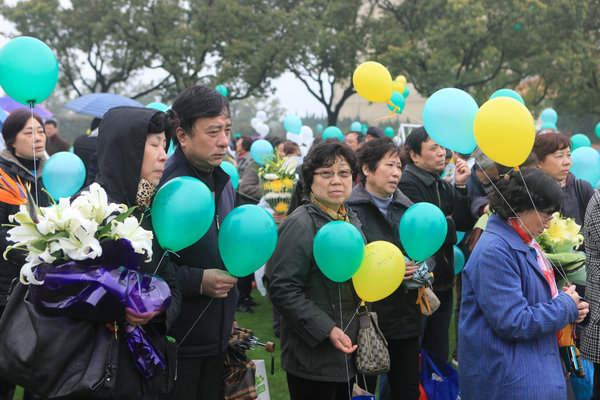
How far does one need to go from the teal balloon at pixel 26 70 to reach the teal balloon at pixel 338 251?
5.07 ft

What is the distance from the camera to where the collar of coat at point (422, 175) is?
159 inches

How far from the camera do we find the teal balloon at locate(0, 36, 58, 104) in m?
2.56

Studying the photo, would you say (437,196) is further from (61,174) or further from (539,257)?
(61,174)

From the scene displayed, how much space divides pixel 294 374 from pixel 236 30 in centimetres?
2080

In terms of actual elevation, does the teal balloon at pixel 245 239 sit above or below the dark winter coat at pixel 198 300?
above

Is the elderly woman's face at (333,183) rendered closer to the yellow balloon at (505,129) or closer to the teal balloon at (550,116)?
the yellow balloon at (505,129)

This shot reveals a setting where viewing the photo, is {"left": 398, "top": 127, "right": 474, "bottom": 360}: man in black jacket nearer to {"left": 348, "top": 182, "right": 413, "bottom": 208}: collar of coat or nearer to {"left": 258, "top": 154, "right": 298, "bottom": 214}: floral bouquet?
{"left": 348, "top": 182, "right": 413, "bottom": 208}: collar of coat

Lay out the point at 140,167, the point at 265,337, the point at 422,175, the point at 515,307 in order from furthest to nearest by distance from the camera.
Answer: the point at 265,337
the point at 422,175
the point at 515,307
the point at 140,167

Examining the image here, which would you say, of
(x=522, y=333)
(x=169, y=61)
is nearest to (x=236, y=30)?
(x=169, y=61)

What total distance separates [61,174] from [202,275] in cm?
206

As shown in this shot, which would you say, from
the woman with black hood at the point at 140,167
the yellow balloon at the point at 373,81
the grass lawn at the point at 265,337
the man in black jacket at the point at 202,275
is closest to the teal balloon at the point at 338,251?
the man in black jacket at the point at 202,275

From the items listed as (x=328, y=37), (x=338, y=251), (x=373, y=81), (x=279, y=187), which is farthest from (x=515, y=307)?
(x=328, y=37)

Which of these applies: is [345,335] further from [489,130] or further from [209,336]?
[489,130]

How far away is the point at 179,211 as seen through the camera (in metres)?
2.14
